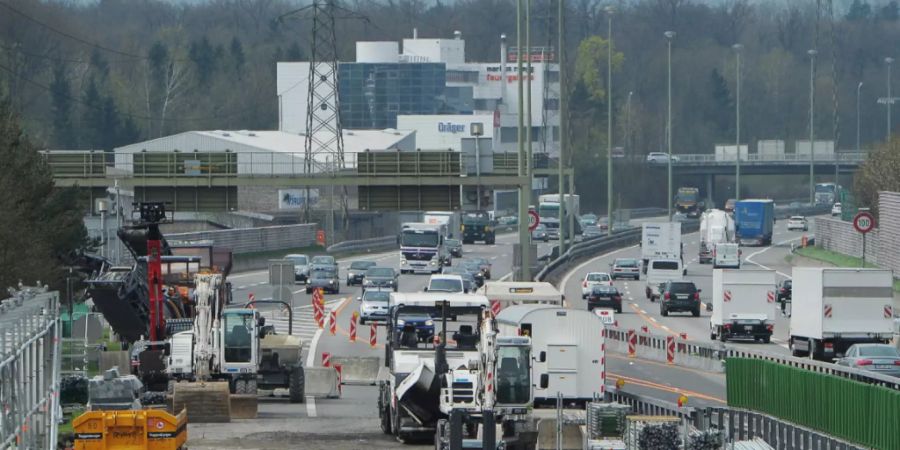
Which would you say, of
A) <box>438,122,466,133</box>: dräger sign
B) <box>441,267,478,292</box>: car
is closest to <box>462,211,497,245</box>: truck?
<box>441,267,478,292</box>: car

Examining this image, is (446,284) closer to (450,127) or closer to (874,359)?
(874,359)

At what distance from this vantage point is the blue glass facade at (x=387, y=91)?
18125 centimetres

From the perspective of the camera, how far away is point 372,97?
18262cm

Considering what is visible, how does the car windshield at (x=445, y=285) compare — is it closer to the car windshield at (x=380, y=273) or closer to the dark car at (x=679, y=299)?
the dark car at (x=679, y=299)

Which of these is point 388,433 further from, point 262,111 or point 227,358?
point 262,111

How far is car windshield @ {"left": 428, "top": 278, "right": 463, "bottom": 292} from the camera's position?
60.1 meters

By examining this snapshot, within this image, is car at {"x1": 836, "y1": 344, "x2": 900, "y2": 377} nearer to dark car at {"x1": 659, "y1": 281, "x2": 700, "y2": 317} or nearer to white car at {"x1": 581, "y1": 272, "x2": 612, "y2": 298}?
dark car at {"x1": 659, "y1": 281, "x2": 700, "y2": 317}

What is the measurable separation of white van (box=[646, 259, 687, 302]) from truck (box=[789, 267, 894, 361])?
27.8 m

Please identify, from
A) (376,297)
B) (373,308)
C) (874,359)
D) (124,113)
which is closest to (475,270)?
(376,297)

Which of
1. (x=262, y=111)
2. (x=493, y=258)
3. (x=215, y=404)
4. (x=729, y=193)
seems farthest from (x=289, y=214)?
(x=215, y=404)

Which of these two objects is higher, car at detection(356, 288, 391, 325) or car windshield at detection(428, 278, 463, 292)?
car windshield at detection(428, 278, 463, 292)

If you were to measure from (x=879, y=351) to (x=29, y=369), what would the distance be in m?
24.0

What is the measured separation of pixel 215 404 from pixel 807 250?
249ft

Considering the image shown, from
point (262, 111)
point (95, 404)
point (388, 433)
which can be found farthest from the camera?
point (262, 111)
